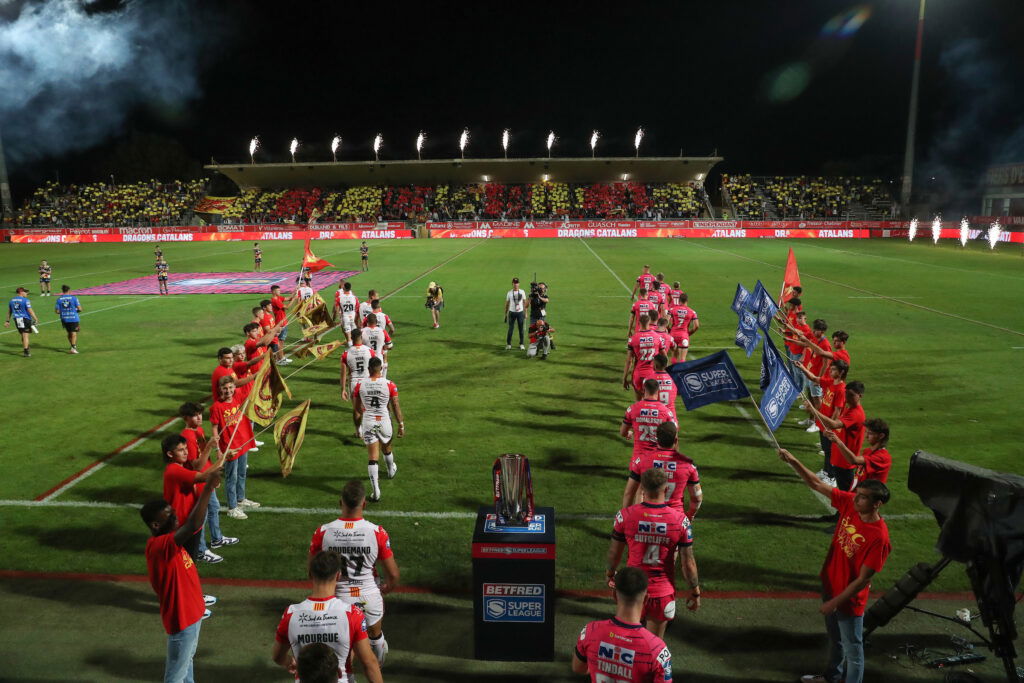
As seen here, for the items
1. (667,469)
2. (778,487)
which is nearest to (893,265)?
(778,487)

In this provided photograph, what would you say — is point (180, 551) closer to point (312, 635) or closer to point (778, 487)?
point (312, 635)

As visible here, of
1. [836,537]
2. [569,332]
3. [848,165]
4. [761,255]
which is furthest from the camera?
[848,165]

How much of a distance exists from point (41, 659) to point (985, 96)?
11030 cm

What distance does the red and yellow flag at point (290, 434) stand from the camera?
322 inches

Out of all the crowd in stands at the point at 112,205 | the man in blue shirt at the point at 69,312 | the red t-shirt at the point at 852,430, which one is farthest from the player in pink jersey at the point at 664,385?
the crowd in stands at the point at 112,205

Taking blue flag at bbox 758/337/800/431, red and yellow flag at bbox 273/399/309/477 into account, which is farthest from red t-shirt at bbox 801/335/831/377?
red and yellow flag at bbox 273/399/309/477

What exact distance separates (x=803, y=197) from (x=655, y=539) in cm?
8634

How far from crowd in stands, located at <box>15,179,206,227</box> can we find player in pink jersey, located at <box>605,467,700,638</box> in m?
84.3

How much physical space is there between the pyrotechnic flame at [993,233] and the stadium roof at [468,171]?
2912 cm

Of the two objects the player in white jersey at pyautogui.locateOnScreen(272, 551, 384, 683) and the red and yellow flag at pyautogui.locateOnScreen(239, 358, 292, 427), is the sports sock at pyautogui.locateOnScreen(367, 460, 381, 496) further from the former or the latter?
the player in white jersey at pyautogui.locateOnScreen(272, 551, 384, 683)

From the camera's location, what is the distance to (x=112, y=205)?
82.6m

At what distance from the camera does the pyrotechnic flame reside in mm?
49384

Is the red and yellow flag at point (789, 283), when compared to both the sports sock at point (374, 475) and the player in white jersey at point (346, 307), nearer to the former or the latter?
the sports sock at point (374, 475)

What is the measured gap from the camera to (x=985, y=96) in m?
87.3
